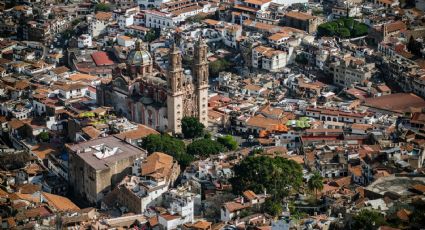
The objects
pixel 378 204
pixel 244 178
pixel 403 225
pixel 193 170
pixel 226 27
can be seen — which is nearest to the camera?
pixel 403 225

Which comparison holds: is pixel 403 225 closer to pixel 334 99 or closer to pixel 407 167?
pixel 407 167

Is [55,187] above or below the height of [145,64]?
below

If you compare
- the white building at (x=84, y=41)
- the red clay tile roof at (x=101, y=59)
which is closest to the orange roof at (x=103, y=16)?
the white building at (x=84, y=41)

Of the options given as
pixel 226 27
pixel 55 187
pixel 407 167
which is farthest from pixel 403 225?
pixel 226 27

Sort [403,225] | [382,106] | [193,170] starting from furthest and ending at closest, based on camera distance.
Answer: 1. [382,106]
2. [193,170]
3. [403,225]

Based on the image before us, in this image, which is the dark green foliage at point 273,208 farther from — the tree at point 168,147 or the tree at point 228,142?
the tree at point 228,142

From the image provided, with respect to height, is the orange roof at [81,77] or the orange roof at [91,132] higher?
the orange roof at [91,132]
